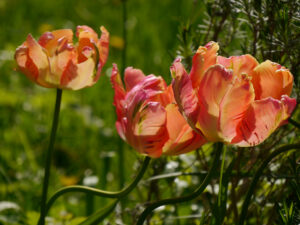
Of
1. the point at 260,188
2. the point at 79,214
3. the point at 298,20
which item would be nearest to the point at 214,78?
the point at 298,20

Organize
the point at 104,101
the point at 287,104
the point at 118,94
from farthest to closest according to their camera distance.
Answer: the point at 104,101
the point at 118,94
the point at 287,104

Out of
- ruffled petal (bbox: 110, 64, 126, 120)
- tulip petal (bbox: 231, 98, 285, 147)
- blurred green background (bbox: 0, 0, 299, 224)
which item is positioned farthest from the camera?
blurred green background (bbox: 0, 0, 299, 224)

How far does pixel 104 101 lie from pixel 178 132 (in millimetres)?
1667

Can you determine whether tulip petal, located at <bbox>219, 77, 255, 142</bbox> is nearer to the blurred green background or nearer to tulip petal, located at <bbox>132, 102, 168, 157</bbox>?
tulip petal, located at <bbox>132, 102, 168, 157</bbox>

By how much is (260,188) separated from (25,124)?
125cm

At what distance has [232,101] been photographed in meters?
0.63

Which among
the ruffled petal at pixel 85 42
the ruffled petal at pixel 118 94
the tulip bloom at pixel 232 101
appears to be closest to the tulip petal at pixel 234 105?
the tulip bloom at pixel 232 101

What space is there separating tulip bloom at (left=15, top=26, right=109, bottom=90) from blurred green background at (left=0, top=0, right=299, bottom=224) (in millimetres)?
72

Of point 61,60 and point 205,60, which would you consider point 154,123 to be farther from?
point 61,60

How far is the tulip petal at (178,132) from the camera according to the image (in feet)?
2.23

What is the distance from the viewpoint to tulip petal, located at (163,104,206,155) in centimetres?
68

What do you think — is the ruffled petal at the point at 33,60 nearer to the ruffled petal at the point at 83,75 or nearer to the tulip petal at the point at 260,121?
the ruffled petal at the point at 83,75

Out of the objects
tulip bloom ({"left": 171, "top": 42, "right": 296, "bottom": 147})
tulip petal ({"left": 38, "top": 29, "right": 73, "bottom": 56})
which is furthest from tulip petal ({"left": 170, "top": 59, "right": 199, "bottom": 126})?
tulip petal ({"left": 38, "top": 29, "right": 73, "bottom": 56})

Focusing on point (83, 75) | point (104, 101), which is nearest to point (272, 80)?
point (83, 75)
